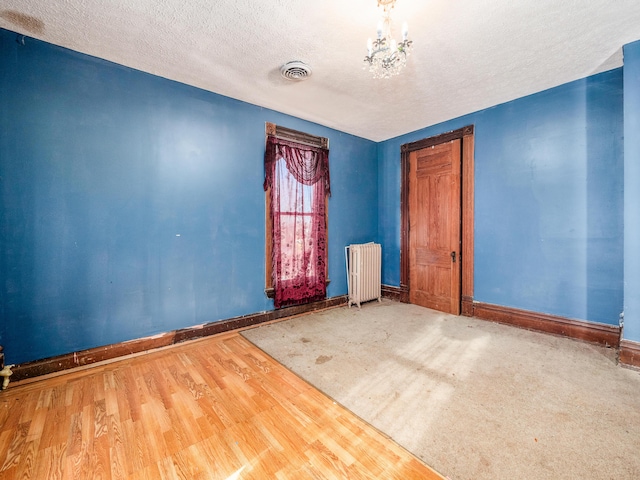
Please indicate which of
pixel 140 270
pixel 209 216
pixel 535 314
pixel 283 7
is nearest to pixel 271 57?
pixel 283 7

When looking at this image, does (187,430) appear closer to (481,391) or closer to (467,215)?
(481,391)

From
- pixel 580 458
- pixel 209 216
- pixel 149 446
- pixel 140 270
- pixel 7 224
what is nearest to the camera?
pixel 580 458

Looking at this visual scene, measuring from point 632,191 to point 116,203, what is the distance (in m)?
4.92

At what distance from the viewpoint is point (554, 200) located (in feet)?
10.6

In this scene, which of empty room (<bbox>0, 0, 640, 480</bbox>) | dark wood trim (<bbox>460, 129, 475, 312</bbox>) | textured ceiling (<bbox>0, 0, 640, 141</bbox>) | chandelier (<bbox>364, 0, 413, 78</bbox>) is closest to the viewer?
empty room (<bbox>0, 0, 640, 480</bbox>)

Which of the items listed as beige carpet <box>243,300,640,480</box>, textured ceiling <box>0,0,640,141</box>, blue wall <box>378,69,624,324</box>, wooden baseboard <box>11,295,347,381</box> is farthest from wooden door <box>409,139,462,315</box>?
wooden baseboard <box>11,295,347,381</box>

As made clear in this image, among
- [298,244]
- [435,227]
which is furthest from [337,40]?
[435,227]

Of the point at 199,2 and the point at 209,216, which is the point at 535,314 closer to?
the point at 209,216

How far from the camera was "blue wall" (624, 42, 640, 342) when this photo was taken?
2438 millimetres

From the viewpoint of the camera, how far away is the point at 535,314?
3.35 metres

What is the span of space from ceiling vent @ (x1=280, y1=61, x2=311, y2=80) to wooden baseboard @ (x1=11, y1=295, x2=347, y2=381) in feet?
9.51

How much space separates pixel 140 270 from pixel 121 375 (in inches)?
39.1

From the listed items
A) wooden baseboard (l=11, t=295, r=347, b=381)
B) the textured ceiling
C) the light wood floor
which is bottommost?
the light wood floor

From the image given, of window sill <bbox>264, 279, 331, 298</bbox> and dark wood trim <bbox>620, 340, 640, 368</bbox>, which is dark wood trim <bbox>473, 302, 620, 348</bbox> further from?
window sill <bbox>264, 279, 331, 298</bbox>
